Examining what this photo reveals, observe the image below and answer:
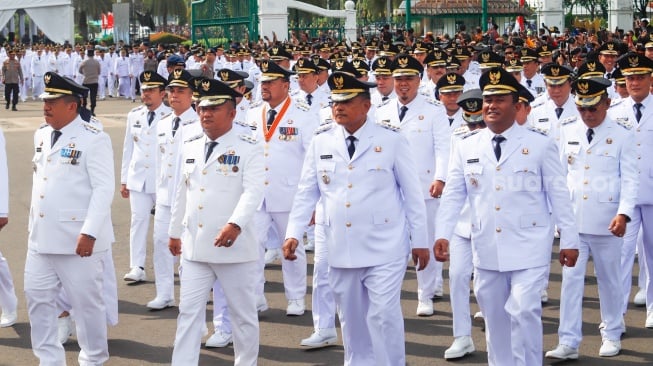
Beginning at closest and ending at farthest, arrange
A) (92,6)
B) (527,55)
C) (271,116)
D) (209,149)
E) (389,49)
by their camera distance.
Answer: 1. (209,149)
2. (271,116)
3. (527,55)
4. (389,49)
5. (92,6)

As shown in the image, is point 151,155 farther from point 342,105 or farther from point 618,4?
point 618,4

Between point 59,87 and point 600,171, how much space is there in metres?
4.08

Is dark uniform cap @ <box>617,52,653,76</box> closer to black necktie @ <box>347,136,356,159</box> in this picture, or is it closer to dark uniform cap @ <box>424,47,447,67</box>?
black necktie @ <box>347,136,356,159</box>

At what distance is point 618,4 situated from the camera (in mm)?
43219

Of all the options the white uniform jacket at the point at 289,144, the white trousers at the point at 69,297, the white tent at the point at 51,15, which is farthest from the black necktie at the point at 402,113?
the white tent at the point at 51,15

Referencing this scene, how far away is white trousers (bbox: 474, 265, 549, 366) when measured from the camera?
7121 mm

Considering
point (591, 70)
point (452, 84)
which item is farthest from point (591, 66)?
point (452, 84)

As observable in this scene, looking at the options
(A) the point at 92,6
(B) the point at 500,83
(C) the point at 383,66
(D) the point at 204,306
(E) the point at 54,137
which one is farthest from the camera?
(A) the point at 92,6

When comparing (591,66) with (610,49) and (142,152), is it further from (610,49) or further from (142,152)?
(610,49)

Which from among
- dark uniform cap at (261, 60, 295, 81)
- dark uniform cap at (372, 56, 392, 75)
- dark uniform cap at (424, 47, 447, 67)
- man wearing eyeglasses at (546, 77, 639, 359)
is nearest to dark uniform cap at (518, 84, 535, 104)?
man wearing eyeglasses at (546, 77, 639, 359)

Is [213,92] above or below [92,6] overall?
below

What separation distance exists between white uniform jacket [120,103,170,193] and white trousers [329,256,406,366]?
3969mm

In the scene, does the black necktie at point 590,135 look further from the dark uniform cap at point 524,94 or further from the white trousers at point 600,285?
the dark uniform cap at point 524,94

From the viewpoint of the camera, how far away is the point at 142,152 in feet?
36.6
